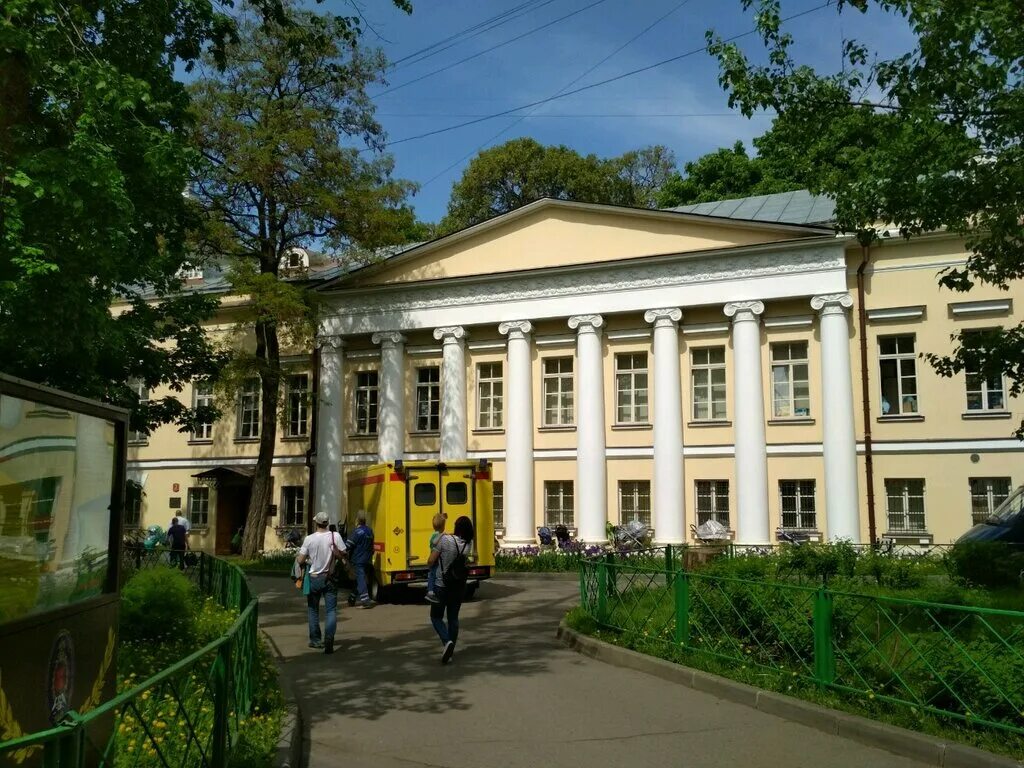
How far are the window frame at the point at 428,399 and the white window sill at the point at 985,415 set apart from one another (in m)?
17.1

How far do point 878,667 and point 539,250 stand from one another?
25207 mm

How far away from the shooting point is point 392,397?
1346 inches

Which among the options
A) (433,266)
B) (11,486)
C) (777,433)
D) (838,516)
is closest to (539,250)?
(433,266)

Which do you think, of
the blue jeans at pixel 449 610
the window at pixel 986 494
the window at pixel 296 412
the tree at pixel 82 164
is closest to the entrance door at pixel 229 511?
the window at pixel 296 412

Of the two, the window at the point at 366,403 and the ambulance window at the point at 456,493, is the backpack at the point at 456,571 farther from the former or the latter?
the window at the point at 366,403

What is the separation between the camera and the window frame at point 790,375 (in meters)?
29.3

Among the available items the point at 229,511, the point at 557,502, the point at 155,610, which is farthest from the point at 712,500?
the point at 155,610

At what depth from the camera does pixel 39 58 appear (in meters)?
8.91

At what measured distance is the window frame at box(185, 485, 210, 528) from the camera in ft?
124

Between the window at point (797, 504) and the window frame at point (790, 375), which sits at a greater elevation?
the window frame at point (790, 375)

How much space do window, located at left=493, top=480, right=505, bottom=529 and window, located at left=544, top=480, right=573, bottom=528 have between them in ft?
4.97

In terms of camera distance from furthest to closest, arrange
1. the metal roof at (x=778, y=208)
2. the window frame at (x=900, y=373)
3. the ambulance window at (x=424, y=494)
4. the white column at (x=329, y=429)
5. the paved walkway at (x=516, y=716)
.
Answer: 1. the white column at (x=329, y=429)
2. the metal roof at (x=778, y=208)
3. the window frame at (x=900, y=373)
4. the ambulance window at (x=424, y=494)
5. the paved walkway at (x=516, y=716)

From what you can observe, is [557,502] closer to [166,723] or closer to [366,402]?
[366,402]

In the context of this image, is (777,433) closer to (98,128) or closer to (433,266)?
(433,266)
